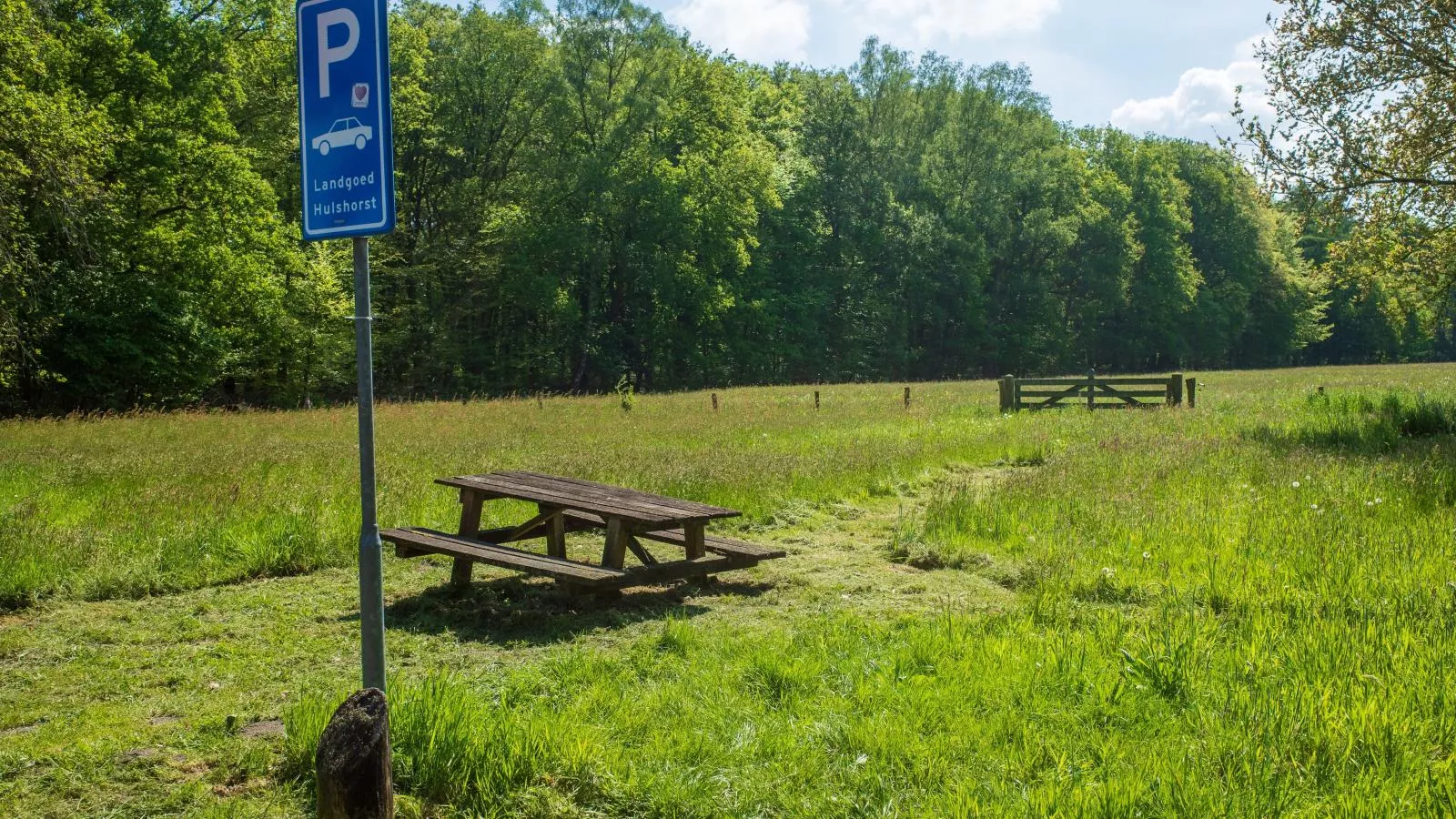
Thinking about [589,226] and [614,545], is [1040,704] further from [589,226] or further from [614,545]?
[589,226]

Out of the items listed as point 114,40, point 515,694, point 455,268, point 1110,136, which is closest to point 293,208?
point 455,268

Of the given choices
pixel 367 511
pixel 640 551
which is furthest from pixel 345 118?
pixel 640 551

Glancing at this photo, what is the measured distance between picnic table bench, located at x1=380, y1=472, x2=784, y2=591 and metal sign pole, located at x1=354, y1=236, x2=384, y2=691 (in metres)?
3.04

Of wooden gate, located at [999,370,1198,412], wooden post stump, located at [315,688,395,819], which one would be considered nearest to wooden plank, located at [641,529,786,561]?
wooden post stump, located at [315,688,395,819]

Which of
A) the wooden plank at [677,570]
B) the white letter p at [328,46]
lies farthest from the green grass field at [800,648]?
the white letter p at [328,46]

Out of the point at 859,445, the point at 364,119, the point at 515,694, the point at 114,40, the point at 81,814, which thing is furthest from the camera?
the point at 114,40

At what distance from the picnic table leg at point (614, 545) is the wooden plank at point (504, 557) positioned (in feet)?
0.23

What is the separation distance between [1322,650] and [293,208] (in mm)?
40536

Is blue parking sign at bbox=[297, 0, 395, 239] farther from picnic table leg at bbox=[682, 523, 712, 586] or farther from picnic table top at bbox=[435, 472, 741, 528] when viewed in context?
picnic table leg at bbox=[682, 523, 712, 586]

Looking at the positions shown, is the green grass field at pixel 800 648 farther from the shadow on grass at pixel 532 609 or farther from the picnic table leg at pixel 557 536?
the picnic table leg at pixel 557 536

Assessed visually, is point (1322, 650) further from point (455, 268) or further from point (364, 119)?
point (455, 268)

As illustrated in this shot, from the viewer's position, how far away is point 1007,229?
212ft

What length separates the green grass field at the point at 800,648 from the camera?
3941 mm

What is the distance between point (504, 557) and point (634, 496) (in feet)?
4.60
